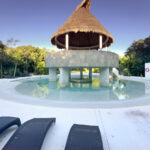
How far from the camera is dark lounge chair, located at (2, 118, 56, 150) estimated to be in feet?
5.37

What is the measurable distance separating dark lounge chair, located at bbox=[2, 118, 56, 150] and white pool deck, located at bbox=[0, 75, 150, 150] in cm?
26

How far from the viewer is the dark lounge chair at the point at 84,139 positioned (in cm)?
164

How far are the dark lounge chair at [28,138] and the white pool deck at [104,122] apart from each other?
10.1 inches

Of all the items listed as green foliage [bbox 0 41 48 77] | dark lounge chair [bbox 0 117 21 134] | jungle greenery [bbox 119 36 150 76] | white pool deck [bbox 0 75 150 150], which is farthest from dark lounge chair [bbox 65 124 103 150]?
jungle greenery [bbox 119 36 150 76]

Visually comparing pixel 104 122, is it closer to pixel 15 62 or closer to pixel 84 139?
pixel 84 139

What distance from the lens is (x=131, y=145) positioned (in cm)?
197

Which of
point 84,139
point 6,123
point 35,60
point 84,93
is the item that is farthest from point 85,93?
point 35,60

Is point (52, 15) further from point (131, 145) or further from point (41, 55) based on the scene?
point (131, 145)

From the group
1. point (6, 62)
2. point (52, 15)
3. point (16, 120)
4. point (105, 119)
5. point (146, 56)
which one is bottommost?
point (105, 119)

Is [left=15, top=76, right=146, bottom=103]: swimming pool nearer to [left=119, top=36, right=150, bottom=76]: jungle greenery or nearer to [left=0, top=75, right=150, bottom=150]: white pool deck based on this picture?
[left=0, top=75, right=150, bottom=150]: white pool deck

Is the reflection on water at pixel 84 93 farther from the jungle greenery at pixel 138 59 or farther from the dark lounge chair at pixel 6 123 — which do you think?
the jungle greenery at pixel 138 59

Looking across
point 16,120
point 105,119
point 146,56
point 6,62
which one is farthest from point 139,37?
point 6,62

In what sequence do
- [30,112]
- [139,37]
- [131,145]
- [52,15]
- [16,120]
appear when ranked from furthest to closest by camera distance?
1. [139,37]
2. [52,15]
3. [30,112]
4. [16,120]
5. [131,145]

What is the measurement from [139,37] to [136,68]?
10907mm
